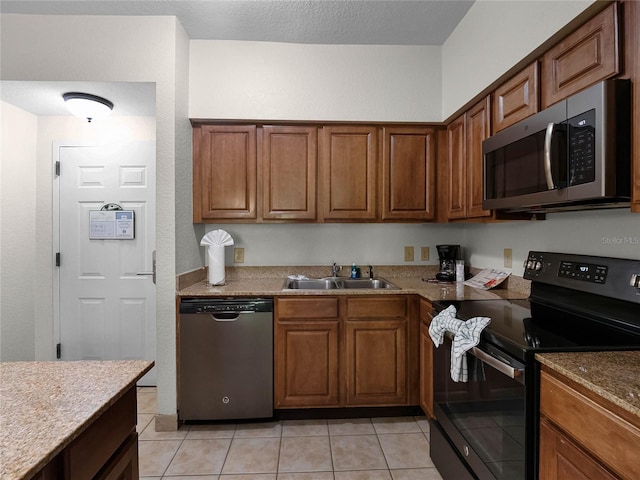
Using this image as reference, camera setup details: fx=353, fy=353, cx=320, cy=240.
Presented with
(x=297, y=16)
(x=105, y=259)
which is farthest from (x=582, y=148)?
(x=105, y=259)

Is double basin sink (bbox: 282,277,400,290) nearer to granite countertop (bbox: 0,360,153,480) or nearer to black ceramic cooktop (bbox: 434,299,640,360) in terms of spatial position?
black ceramic cooktop (bbox: 434,299,640,360)

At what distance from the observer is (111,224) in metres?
2.90

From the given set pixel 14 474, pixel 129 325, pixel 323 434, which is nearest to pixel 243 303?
pixel 323 434

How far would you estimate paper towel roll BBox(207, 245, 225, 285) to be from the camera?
8.51ft

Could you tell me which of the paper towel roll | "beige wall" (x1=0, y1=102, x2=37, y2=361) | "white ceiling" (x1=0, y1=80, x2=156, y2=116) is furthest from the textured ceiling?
the paper towel roll

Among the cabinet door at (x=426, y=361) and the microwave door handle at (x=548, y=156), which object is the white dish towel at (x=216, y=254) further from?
the microwave door handle at (x=548, y=156)

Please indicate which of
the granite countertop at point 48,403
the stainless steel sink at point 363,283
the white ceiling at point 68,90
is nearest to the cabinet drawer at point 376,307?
the stainless steel sink at point 363,283

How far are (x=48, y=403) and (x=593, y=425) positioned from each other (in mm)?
1360

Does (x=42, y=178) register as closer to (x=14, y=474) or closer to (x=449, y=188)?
(x=14, y=474)

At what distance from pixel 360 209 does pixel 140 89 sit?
1774mm

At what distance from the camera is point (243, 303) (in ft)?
7.70

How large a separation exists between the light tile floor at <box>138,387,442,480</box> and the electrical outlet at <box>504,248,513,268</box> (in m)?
1.21

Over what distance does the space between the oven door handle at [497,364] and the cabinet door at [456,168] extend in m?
1.20

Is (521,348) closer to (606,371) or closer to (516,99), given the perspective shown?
(606,371)
